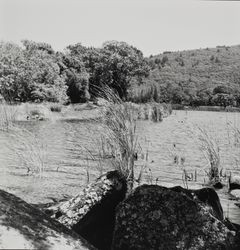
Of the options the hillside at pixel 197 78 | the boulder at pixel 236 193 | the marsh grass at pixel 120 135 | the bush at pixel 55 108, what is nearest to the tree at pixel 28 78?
the bush at pixel 55 108

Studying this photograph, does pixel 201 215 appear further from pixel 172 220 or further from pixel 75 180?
pixel 75 180

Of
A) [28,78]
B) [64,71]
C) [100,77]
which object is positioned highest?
[64,71]

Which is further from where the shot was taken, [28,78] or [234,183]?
[28,78]

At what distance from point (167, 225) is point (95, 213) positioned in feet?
2.98

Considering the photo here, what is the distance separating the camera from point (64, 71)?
42594 mm

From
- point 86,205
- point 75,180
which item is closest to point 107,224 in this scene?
point 86,205

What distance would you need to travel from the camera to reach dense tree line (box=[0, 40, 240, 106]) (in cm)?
3447

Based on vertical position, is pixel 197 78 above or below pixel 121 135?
above

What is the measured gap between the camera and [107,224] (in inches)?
150

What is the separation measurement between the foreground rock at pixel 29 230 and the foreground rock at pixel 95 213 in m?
1.36

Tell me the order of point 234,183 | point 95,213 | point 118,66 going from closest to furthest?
point 95,213
point 234,183
point 118,66

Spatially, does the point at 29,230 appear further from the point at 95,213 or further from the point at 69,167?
the point at 69,167

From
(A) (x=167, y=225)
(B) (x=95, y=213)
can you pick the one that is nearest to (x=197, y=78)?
(B) (x=95, y=213)

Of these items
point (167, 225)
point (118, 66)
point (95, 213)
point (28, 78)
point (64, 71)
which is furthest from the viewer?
point (118, 66)
